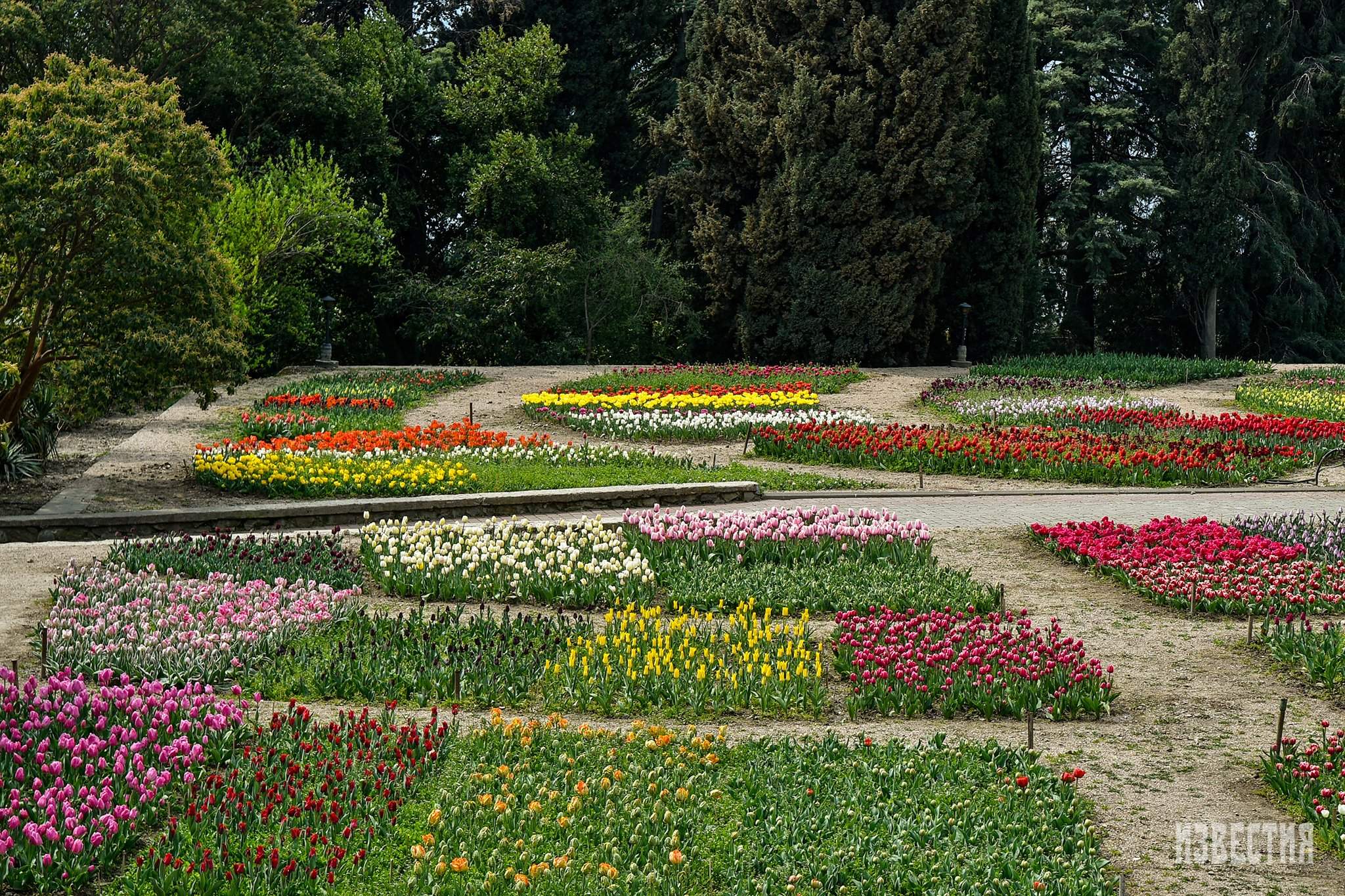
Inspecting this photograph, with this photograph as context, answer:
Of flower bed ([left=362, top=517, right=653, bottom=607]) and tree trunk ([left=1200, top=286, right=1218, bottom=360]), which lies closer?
flower bed ([left=362, top=517, right=653, bottom=607])

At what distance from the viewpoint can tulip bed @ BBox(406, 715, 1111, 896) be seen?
4922 millimetres

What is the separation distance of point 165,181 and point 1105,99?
2939cm

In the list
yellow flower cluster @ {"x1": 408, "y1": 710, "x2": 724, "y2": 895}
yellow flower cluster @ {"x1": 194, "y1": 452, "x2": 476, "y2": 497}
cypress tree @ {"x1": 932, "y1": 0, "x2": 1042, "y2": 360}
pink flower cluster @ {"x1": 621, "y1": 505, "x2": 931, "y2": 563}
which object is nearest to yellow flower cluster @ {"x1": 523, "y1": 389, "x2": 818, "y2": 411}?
yellow flower cluster @ {"x1": 194, "y1": 452, "x2": 476, "y2": 497}

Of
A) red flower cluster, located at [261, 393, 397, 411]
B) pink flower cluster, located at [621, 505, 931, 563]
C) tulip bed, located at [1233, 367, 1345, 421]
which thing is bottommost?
pink flower cluster, located at [621, 505, 931, 563]

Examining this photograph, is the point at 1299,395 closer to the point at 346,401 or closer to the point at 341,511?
the point at 346,401

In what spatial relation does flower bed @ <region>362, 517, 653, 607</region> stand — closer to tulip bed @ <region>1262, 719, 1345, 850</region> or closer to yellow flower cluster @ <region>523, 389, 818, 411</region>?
tulip bed @ <region>1262, 719, 1345, 850</region>

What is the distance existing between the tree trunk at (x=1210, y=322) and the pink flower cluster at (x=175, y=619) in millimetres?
29277

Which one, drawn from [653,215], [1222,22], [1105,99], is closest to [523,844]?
[653,215]

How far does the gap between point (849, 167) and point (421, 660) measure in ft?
73.2

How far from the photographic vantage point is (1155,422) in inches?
715

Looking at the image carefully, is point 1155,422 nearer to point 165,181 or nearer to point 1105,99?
point 165,181

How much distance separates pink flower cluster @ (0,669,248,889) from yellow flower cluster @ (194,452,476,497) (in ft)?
19.9

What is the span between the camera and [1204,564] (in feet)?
33.0

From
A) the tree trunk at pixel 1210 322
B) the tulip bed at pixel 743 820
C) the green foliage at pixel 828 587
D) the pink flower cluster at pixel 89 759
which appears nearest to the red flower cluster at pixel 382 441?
the green foliage at pixel 828 587
